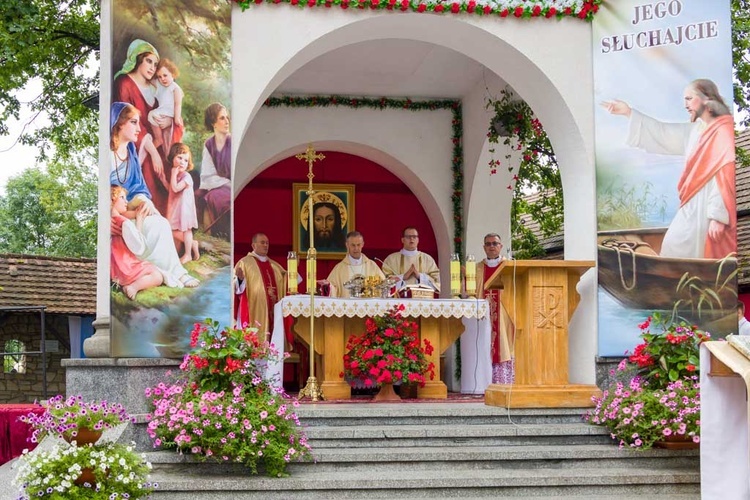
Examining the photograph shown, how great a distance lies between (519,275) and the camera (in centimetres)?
952

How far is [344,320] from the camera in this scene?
1071cm

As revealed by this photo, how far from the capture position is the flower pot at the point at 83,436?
720 centimetres

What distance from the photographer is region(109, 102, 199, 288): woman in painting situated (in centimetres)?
915

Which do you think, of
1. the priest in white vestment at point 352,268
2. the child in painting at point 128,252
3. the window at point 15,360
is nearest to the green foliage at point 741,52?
the priest in white vestment at point 352,268

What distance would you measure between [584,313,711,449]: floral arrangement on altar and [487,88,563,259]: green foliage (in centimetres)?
344

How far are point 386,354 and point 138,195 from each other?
274 centimetres

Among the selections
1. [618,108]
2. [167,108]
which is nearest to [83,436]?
[167,108]

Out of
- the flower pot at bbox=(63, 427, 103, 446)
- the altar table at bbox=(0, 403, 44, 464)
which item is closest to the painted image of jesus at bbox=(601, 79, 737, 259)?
the flower pot at bbox=(63, 427, 103, 446)

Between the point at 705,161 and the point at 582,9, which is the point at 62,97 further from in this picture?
the point at 705,161

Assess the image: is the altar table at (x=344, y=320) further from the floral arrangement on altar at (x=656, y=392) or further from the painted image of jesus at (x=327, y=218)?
the painted image of jesus at (x=327, y=218)

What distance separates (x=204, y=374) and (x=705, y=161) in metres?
4.75

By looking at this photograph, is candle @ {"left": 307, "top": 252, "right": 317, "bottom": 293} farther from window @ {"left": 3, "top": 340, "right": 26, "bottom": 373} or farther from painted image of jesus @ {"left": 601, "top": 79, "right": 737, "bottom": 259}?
window @ {"left": 3, "top": 340, "right": 26, "bottom": 373}

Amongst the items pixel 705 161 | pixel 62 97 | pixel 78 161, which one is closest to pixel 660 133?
pixel 705 161

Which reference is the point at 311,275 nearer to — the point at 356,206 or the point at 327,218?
the point at 327,218
